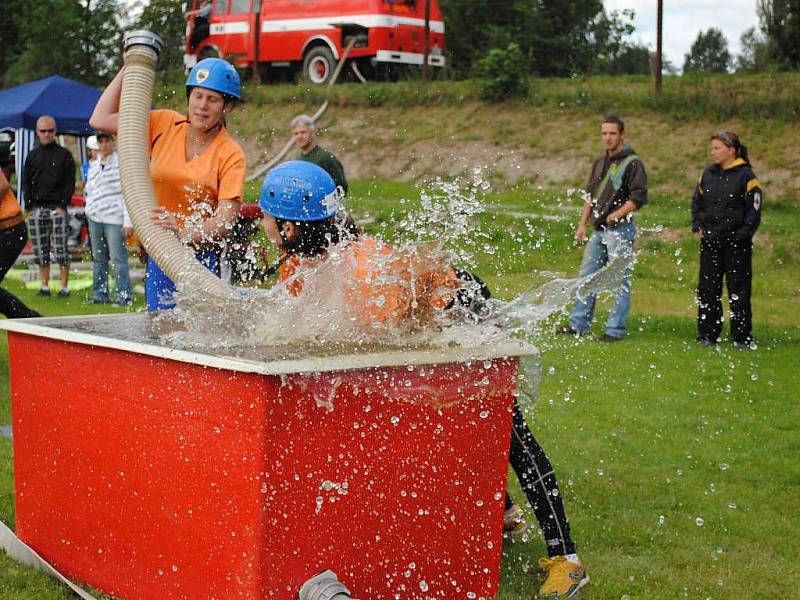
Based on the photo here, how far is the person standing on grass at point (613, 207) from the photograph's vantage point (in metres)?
10.3

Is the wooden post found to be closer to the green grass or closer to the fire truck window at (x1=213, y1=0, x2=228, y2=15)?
the fire truck window at (x1=213, y1=0, x2=228, y2=15)

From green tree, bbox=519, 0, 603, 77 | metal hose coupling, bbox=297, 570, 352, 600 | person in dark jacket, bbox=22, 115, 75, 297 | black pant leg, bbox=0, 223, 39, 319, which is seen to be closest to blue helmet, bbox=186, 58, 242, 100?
metal hose coupling, bbox=297, 570, 352, 600

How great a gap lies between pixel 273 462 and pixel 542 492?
1401 mm

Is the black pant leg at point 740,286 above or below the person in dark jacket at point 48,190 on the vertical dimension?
below

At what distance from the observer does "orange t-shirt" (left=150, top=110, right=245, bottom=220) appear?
17.2ft

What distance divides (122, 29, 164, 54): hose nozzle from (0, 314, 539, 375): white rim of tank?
153cm

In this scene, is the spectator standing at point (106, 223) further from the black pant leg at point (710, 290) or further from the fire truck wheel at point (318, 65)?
the fire truck wheel at point (318, 65)

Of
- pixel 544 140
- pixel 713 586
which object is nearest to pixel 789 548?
pixel 713 586

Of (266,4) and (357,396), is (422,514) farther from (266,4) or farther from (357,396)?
(266,4)

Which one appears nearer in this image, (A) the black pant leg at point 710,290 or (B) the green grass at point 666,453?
(B) the green grass at point 666,453

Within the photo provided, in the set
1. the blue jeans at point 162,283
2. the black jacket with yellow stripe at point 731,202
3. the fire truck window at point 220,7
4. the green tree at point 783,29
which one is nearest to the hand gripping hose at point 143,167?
the blue jeans at point 162,283

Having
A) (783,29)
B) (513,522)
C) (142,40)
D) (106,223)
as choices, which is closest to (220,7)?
(783,29)

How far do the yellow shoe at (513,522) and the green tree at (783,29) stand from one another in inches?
858

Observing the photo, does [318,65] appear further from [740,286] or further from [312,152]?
[740,286]
